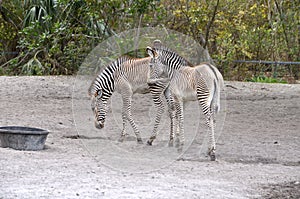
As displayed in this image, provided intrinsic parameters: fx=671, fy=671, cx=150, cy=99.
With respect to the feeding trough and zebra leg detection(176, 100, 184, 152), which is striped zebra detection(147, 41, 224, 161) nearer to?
zebra leg detection(176, 100, 184, 152)

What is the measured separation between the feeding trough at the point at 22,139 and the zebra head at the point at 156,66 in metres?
1.96

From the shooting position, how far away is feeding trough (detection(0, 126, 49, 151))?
9898 millimetres

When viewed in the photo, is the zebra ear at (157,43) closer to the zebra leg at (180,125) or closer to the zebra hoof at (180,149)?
the zebra leg at (180,125)

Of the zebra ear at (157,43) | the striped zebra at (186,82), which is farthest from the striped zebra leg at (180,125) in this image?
the zebra ear at (157,43)

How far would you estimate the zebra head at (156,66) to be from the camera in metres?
10.4

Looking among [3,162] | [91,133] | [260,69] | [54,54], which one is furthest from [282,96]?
[3,162]

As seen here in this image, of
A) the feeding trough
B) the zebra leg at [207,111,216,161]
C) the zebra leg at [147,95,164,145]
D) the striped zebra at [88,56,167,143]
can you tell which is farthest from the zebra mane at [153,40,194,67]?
the feeding trough

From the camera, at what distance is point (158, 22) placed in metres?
20.9

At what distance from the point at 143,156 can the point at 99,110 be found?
1.12 metres

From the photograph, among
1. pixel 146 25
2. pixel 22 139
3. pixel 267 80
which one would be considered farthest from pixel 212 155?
pixel 267 80

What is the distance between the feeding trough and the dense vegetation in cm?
642

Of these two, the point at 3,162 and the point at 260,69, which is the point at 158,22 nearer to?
the point at 260,69

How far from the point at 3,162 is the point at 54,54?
10494 millimetres

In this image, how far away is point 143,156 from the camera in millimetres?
9719
